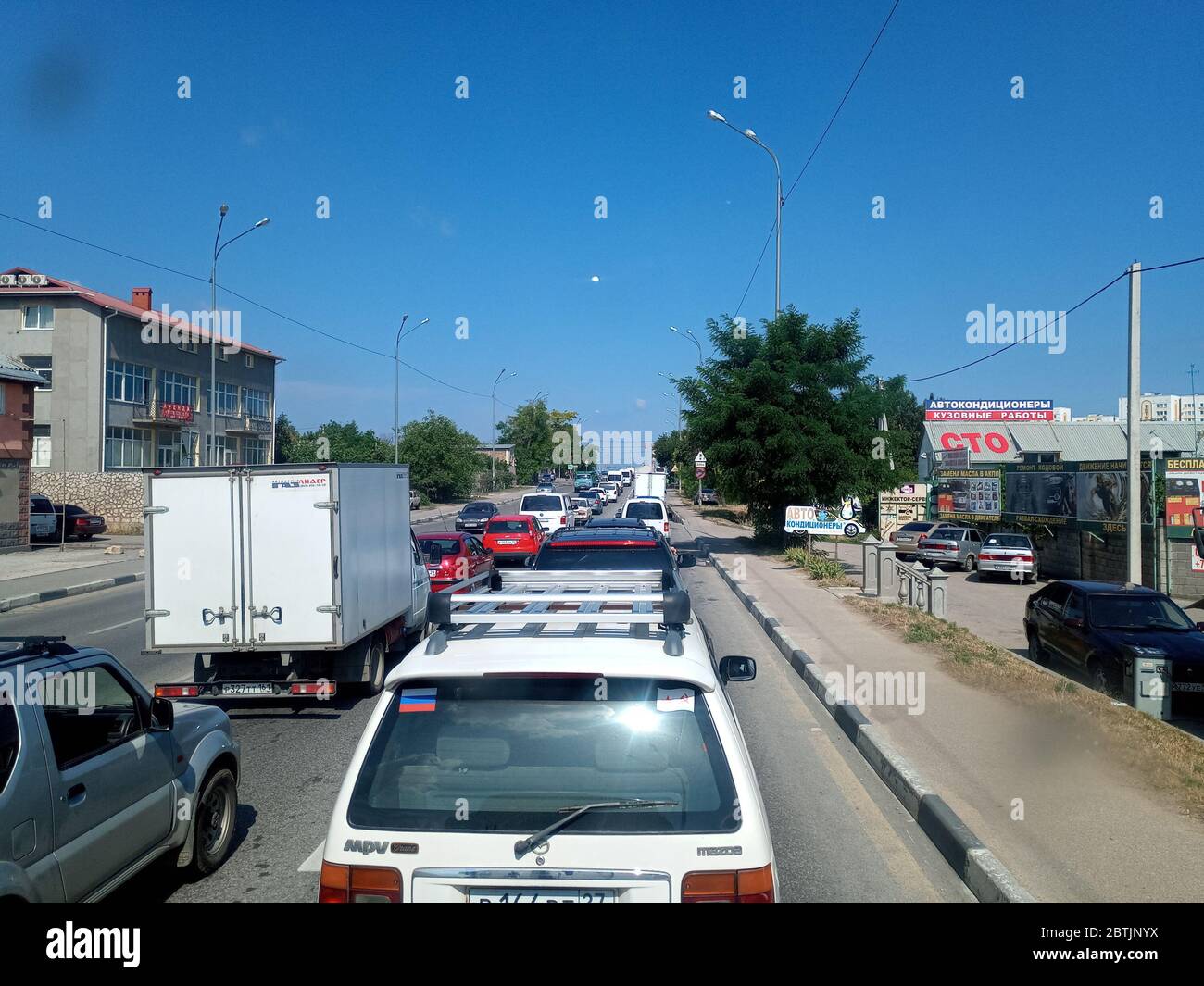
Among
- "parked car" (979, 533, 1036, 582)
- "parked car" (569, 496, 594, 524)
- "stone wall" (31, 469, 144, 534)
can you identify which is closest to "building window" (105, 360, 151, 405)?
"stone wall" (31, 469, 144, 534)

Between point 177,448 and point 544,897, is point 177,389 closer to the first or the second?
point 177,448

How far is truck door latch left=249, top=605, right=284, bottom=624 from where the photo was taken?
29.9ft

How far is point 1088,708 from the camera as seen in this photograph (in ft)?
30.4

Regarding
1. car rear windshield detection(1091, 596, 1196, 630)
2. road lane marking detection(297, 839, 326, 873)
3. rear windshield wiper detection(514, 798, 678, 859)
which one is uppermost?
rear windshield wiper detection(514, 798, 678, 859)

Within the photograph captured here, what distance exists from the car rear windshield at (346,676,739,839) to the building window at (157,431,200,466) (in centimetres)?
5102

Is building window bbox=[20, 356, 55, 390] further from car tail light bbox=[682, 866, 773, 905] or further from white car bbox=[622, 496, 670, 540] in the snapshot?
car tail light bbox=[682, 866, 773, 905]

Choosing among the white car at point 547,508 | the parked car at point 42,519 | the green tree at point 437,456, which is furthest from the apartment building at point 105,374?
the white car at point 547,508

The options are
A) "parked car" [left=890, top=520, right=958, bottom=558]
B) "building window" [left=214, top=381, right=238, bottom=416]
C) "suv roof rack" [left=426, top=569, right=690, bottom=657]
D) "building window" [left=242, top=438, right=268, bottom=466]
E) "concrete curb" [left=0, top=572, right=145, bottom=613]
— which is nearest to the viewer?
"suv roof rack" [left=426, top=569, right=690, bottom=657]

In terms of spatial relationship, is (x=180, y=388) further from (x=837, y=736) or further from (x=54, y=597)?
(x=837, y=736)

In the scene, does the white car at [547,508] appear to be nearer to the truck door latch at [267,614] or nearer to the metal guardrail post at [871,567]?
the metal guardrail post at [871,567]

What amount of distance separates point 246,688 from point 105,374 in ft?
136

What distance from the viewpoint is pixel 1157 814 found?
616 cm
